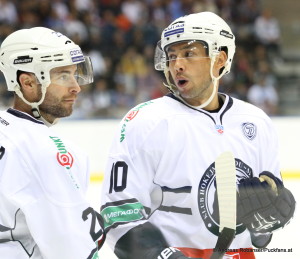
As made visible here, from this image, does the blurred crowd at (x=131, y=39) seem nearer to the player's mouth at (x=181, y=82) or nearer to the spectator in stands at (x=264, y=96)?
the spectator in stands at (x=264, y=96)

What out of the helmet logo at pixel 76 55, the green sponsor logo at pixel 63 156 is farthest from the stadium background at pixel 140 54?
the green sponsor logo at pixel 63 156

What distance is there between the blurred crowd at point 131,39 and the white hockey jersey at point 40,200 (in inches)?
69.9

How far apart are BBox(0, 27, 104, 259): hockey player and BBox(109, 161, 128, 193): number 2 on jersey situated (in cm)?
17

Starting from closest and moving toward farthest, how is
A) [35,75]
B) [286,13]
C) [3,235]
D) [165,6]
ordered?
[3,235]
[35,75]
[165,6]
[286,13]

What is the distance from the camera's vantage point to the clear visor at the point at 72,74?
2.00m

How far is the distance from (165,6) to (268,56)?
3.18ft

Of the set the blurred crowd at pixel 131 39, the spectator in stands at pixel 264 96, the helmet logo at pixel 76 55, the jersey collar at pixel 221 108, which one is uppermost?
the helmet logo at pixel 76 55

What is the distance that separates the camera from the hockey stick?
2.09m

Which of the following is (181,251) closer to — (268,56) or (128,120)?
(128,120)

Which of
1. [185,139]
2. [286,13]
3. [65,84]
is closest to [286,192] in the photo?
[185,139]

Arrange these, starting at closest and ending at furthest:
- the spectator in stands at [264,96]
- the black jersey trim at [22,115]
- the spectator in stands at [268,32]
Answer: the black jersey trim at [22,115] < the spectator in stands at [264,96] < the spectator in stands at [268,32]

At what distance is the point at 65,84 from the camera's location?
6.59 feet

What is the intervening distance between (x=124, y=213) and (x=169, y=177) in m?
0.17

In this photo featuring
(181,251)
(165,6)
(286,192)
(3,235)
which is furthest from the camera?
(165,6)
